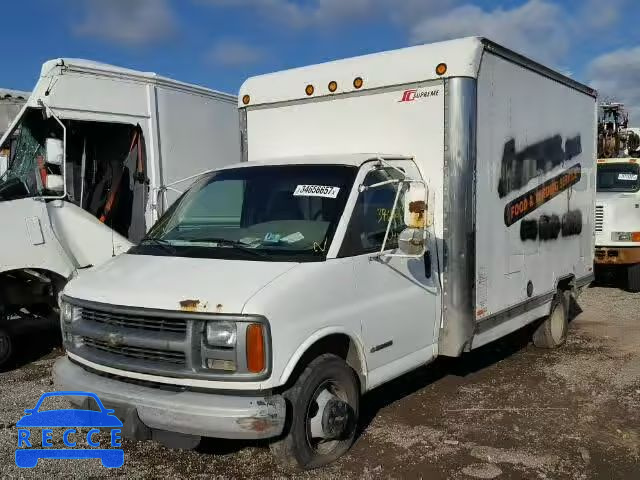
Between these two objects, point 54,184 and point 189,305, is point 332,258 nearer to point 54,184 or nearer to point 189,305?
point 189,305

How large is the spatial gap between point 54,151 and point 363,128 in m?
3.56

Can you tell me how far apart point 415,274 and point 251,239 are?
1339 millimetres

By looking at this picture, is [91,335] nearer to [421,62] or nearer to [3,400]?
[3,400]

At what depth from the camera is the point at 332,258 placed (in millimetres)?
4242

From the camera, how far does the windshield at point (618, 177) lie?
12008 millimetres

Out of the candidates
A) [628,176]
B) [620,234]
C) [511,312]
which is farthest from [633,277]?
[511,312]

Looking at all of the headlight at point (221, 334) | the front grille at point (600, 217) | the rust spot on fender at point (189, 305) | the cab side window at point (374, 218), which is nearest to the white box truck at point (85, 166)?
the cab side window at point (374, 218)

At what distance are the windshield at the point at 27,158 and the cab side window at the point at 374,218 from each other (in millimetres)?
4000

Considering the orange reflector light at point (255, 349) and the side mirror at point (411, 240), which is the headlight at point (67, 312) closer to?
the orange reflector light at point (255, 349)

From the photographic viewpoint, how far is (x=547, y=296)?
6.88 meters

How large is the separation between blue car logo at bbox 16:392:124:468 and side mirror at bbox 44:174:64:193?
2.61 m

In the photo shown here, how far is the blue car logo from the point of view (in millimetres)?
3955

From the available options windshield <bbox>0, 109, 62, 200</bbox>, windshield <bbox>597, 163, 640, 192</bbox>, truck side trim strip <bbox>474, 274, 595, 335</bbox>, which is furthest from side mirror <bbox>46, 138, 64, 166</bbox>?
windshield <bbox>597, 163, 640, 192</bbox>

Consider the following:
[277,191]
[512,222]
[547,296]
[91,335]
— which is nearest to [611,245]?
[547,296]
